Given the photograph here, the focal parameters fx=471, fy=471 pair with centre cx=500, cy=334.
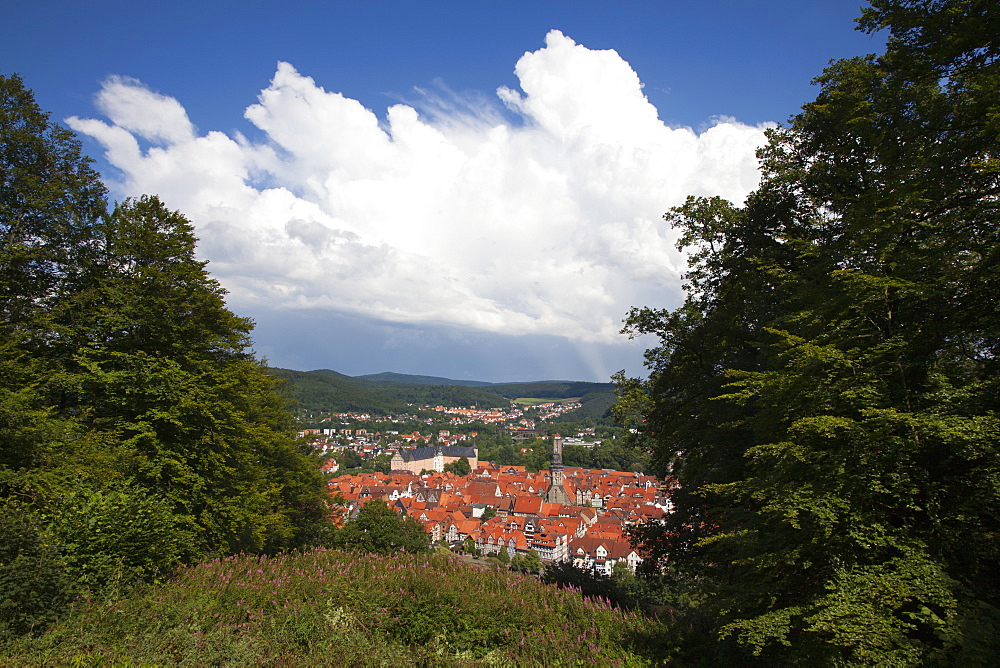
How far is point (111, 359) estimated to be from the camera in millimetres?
11477

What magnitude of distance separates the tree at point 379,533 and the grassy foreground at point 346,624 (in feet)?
31.2

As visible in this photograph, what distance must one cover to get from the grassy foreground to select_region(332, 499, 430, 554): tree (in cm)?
951

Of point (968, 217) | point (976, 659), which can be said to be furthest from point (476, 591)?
point (968, 217)

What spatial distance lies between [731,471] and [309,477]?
1817 cm

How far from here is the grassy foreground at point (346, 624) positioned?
4988 millimetres

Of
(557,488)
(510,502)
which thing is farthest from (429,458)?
(510,502)

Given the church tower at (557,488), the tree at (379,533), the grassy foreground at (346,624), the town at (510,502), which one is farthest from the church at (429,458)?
the grassy foreground at (346,624)

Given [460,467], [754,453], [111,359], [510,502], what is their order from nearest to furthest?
1. [754,453]
2. [111,359]
3. [510,502]
4. [460,467]

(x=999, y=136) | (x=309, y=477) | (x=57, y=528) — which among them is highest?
(x=999, y=136)

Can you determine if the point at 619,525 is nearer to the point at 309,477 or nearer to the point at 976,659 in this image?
the point at 309,477

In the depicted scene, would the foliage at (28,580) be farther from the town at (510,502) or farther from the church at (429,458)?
the church at (429,458)

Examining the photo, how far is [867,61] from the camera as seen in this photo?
988 cm

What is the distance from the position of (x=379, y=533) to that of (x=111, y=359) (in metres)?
11.2

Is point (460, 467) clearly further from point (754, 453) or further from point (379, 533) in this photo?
point (754, 453)
